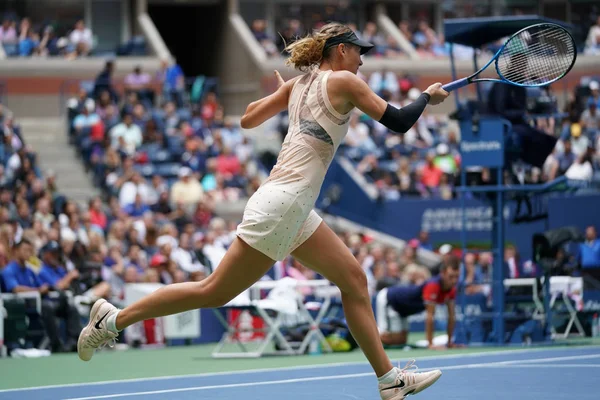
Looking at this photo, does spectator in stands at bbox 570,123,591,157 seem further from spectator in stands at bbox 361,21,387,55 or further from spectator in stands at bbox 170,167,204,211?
spectator in stands at bbox 170,167,204,211

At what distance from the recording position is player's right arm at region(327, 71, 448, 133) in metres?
6.34

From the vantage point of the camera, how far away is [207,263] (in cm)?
1367

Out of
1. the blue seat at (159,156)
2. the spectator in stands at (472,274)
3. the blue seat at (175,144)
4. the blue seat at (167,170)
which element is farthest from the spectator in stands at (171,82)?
the spectator in stands at (472,274)

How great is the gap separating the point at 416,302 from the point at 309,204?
23.5 ft

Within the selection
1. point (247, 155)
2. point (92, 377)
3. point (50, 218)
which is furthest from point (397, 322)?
point (247, 155)

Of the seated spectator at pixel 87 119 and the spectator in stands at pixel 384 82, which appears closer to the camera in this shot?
the seated spectator at pixel 87 119

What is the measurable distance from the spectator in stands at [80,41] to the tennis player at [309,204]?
18.9 m

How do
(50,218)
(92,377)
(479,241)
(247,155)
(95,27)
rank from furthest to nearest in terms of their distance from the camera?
(95,27)
(247,155)
(479,241)
(50,218)
(92,377)

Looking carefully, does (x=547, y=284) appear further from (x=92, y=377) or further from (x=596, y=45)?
(x=596, y=45)

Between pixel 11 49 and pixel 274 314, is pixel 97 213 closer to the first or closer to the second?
pixel 274 314

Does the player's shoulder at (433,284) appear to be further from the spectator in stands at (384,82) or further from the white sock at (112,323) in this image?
the spectator in stands at (384,82)

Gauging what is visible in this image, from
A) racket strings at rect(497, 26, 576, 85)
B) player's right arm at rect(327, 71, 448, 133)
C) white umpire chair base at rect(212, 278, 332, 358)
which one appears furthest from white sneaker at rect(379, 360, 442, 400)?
white umpire chair base at rect(212, 278, 332, 358)

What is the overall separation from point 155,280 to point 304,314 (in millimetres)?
2338

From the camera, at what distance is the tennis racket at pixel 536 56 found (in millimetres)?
7820
